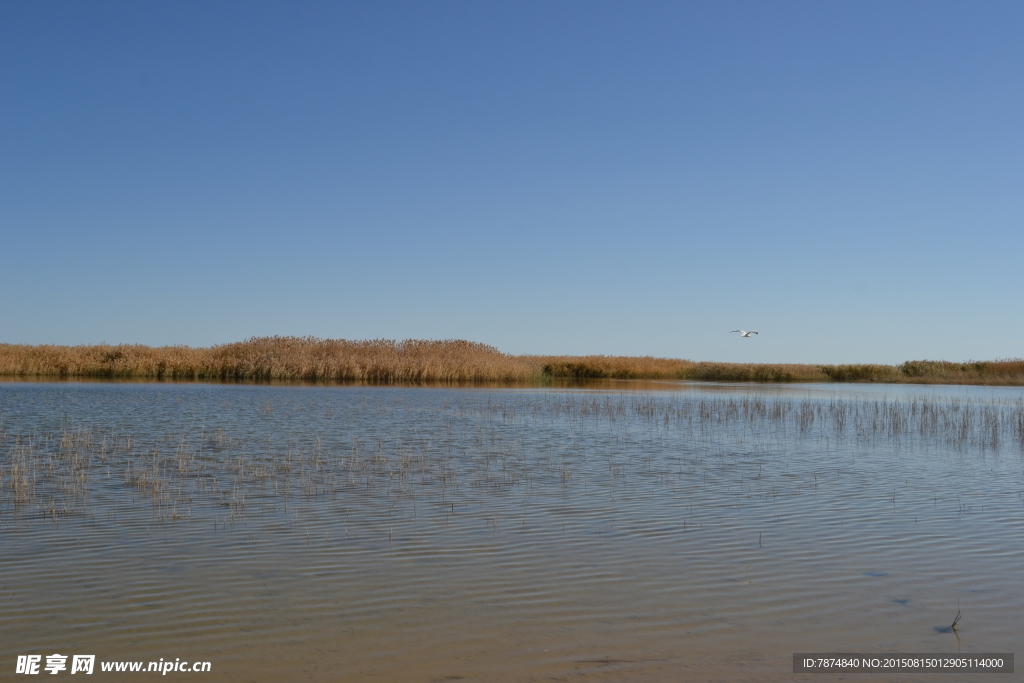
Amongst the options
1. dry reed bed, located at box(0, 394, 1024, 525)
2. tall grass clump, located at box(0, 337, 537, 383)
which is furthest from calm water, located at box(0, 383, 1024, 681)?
tall grass clump, located at box(0, 337, 537, 383)

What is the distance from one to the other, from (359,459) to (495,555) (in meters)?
5.48

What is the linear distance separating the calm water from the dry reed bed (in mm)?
67

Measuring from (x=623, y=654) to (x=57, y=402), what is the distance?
67.7 ft

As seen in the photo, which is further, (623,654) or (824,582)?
(824,582)

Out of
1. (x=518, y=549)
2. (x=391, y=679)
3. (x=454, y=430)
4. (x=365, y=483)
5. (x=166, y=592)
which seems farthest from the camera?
(x=454, y=430)

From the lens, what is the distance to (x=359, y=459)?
11.3 m

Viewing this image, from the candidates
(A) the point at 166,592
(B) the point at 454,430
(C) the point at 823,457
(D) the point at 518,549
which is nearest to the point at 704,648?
(D) the point at 518,549

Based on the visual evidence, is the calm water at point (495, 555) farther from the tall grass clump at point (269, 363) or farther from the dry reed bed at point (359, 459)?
the tall grass clump at point (269, 363)

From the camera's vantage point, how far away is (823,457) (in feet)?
41.7

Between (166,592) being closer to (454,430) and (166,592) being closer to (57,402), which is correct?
(454,430)

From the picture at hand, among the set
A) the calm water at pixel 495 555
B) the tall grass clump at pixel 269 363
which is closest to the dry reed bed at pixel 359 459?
the calm water at pixel 495 555

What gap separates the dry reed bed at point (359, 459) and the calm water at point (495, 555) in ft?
0.22

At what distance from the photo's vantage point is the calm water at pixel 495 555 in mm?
4320

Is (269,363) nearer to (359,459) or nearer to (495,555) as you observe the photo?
(359,459)
